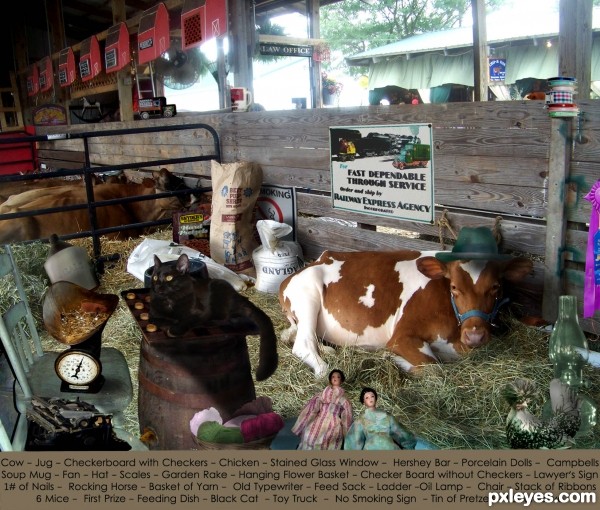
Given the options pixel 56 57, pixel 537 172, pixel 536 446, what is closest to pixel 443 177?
pixel 537 172


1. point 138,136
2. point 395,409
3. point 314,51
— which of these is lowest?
point 395,409

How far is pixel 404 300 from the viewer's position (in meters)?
2.37

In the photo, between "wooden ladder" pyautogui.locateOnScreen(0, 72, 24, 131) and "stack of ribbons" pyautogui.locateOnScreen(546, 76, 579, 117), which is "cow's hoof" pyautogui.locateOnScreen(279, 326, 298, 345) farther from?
"wooden ladder" pyautogui.locateOnScreen(0, 72, 24, 131)

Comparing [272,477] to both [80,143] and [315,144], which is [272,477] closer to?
[315,144]

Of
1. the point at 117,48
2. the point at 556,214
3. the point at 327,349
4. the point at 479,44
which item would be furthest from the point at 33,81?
the point at 556,214

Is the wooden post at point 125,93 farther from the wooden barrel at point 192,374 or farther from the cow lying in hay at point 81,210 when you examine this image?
the wooden barrel at point 192,374

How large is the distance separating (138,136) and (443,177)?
3.70 meters

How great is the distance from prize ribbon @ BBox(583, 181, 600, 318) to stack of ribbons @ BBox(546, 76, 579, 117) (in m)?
0.25

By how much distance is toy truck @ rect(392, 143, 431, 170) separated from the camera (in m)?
2.68

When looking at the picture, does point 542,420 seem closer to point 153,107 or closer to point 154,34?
point 153,107

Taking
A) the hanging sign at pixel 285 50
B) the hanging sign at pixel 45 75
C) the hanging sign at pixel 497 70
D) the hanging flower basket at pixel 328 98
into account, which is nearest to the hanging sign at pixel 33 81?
the hanging sign at pixel 45 75

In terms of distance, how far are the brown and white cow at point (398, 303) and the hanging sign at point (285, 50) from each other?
3.77m

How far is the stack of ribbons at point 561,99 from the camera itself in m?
2.00

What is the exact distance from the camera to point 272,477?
102 centimetres
